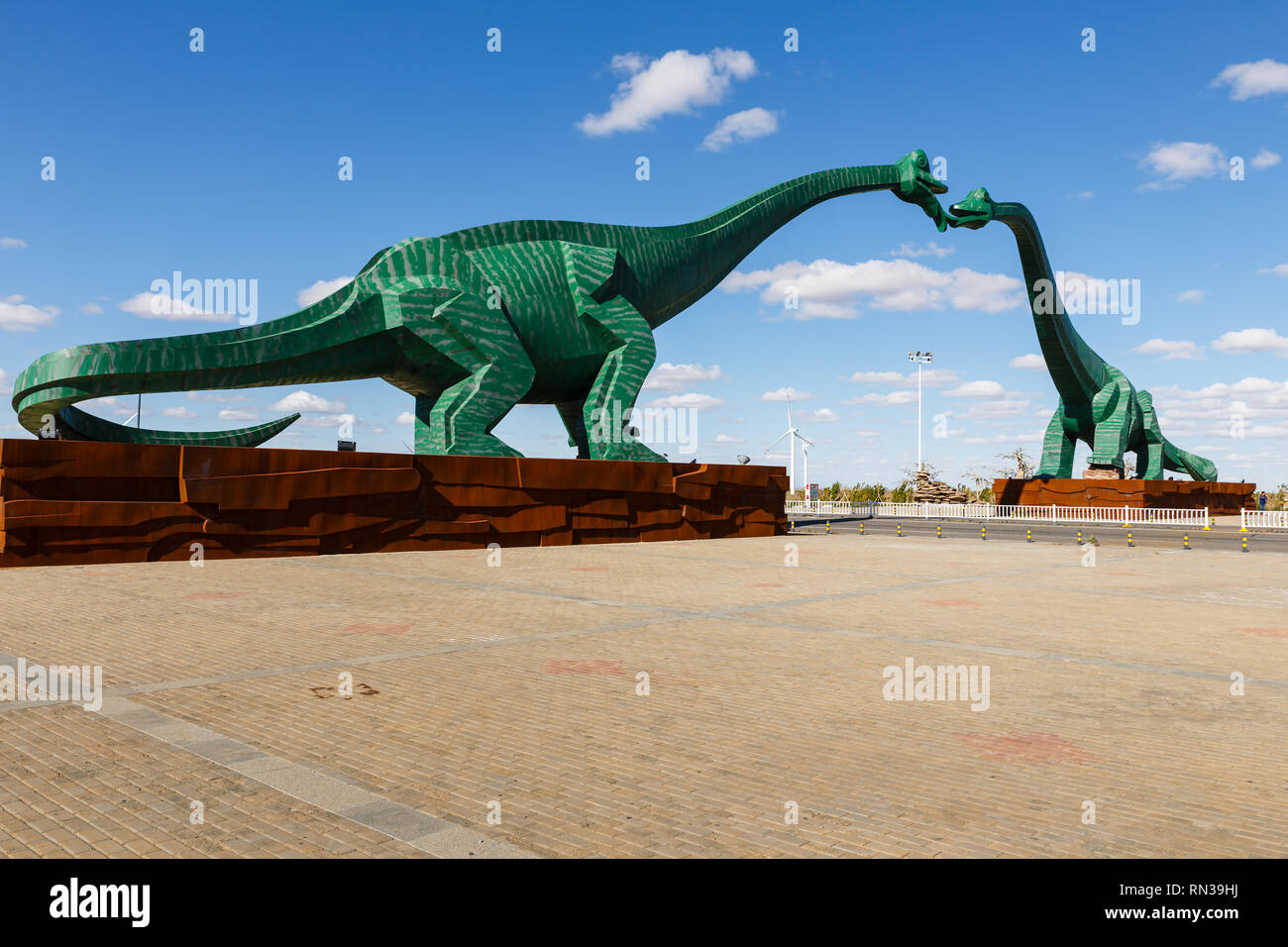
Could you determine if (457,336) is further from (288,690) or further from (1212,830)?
(1212,830)

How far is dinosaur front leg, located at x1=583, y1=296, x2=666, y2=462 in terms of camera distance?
63.5ft

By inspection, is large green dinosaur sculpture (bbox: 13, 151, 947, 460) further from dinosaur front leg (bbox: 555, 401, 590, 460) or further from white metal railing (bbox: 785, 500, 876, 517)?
white metal railing (bbox: 785, 500, 876, 517)

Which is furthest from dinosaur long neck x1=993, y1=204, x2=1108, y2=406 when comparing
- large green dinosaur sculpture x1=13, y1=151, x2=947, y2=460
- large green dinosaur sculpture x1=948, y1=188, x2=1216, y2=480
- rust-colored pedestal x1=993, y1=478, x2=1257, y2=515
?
large green dinosaur sculpture x1=13, y1=151, x2=947, y2=460

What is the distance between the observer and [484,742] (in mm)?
4727

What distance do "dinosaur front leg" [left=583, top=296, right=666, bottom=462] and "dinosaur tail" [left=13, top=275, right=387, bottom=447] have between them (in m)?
4.36

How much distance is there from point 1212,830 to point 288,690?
4.86 m

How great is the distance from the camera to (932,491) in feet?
159

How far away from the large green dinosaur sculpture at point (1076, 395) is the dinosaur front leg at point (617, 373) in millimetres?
16210

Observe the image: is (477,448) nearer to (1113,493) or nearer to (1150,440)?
(1113,493)

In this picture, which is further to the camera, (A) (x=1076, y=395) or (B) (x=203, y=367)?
(A) (x=1076, y=395)

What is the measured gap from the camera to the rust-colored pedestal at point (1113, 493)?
35531 millimetres

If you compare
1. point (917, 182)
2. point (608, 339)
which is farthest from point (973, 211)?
point (608, 339)

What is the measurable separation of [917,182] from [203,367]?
18337 millimetres
